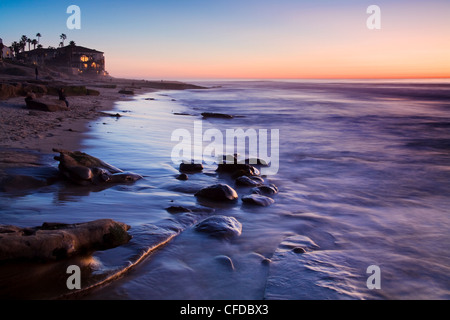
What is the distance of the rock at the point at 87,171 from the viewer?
556 cm

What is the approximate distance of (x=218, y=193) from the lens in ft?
18.0

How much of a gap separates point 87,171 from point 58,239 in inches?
108

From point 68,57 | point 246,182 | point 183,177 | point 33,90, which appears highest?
point 68,57

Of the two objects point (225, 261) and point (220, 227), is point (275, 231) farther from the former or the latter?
point (225, 261)

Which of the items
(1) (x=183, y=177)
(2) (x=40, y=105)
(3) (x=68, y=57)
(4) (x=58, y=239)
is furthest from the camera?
(3) (x=68, y=57)

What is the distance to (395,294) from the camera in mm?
3148

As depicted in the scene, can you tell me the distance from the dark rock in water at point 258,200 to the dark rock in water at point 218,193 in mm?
209

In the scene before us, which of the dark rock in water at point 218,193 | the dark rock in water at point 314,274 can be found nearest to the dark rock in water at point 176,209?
the dark rock in water at point 218,193

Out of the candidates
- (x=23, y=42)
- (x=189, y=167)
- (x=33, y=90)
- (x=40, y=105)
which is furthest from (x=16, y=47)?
(x=189, y=167)

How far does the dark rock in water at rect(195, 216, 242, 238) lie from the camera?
162 inches

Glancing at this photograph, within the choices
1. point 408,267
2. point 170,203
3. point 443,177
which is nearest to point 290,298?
point 408,267

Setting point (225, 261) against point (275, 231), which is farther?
point (275, 231)

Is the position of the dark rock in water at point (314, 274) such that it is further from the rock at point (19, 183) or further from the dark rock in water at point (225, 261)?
the rock at point (19, 183)
